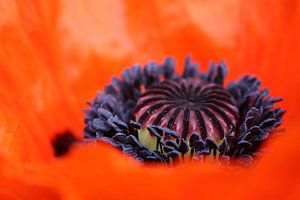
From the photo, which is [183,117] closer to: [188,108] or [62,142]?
[188,108]

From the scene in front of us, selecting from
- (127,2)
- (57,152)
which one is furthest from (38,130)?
(127,2)

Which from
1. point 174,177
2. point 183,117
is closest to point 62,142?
point 183,117

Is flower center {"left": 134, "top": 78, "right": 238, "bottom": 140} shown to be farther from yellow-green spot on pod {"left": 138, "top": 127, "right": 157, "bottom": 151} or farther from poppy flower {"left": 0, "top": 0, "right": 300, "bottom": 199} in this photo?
poppy flower {"left": 0, "top": 0, "right": 300, "bottom": 199}

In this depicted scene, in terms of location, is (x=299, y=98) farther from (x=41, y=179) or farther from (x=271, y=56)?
(x=41, y=179)

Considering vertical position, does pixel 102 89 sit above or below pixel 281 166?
above

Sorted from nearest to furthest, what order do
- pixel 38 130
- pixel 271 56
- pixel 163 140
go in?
pixel 163 140 < pixel 38 130 < pixel 271 56

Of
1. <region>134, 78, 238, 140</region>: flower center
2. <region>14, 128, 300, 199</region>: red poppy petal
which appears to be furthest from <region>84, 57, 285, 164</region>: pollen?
<region>14, 128, 300, 199</region>: red poppy petal

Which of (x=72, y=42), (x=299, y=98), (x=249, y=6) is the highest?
(x=249, y=6)
